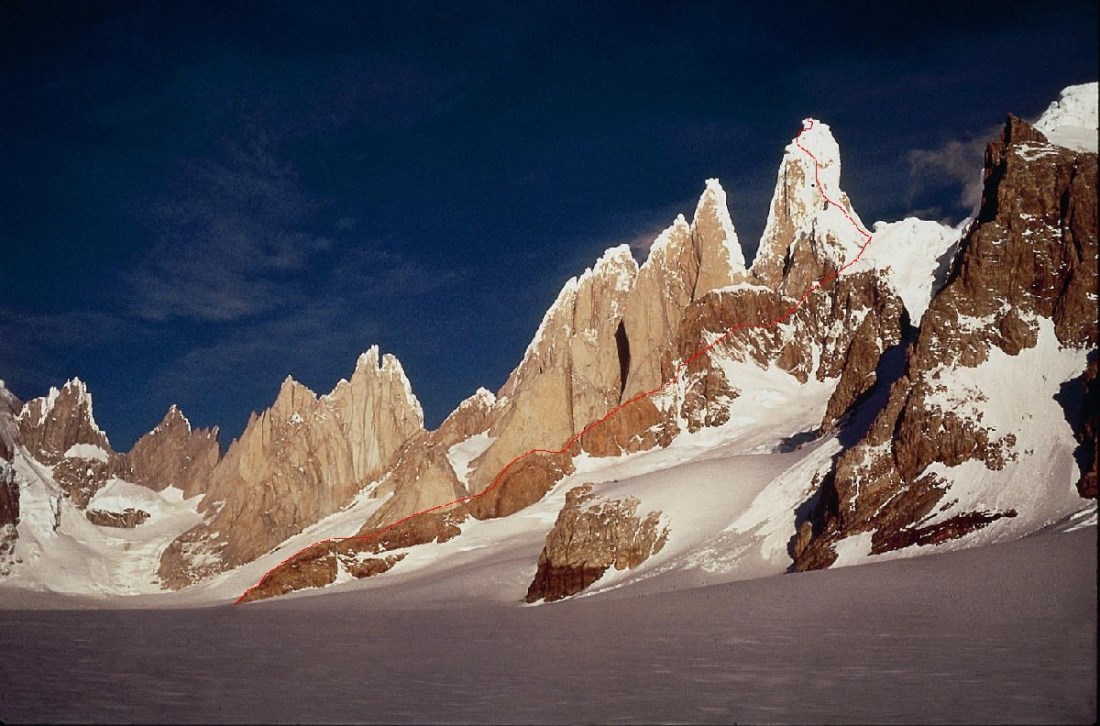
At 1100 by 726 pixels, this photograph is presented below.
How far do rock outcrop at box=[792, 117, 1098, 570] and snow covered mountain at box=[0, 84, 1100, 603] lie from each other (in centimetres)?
14

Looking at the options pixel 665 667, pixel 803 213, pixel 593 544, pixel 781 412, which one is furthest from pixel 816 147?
pixel 665 667

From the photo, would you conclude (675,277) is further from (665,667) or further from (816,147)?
(665,667)

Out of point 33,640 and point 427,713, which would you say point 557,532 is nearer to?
point 33,640

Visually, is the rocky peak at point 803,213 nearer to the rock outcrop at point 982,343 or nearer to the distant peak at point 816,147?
the distant peak at point 816,147

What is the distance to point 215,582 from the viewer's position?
185500 mm

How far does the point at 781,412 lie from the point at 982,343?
271 feet

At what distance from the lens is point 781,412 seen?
450 ft

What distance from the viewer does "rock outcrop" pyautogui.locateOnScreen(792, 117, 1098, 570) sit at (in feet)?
168

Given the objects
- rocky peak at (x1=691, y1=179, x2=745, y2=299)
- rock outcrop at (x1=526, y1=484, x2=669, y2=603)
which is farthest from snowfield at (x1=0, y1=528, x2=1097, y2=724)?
rocky peak at (x1=691, y1=179, x2=745, y2=299)

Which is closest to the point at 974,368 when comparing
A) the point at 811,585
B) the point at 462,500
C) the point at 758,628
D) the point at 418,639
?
the point at 811,585

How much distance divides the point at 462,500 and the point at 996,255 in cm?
9993

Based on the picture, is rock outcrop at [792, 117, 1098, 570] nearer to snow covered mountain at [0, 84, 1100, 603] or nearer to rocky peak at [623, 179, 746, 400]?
snow covered mountain at [0, 84, 1100, 603]

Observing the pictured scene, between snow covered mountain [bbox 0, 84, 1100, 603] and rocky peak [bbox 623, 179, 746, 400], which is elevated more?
rocky peak [bbox 623, 179, 746, 400]

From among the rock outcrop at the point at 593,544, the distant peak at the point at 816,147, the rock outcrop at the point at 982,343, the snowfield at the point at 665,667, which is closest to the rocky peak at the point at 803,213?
the distant peak at the point at 816,147
